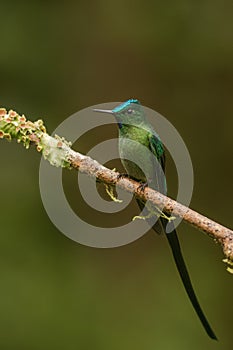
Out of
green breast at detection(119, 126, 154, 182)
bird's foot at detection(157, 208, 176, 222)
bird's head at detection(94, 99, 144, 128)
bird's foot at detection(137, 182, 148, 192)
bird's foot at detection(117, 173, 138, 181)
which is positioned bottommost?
bird's foot at detection(157, 208, 176, 222)

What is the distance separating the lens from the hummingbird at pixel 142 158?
2035 mm

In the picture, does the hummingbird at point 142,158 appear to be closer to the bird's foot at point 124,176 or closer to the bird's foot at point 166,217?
the bird's foot at point 124,176

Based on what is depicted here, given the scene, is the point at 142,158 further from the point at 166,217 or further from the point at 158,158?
the point at 166,217

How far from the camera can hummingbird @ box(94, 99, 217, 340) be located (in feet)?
6.68

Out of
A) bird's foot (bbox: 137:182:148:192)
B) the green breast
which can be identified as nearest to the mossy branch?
bird's foot (bbox: 137:182:148:192)

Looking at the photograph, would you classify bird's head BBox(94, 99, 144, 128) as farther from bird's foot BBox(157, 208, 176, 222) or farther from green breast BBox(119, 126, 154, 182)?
bird's foot BBox(157, 208, 176, 222)

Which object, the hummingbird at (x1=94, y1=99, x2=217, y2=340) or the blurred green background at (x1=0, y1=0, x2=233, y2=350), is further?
the blurred green background at (x1=0, y1=0, x2=233, y2=350)

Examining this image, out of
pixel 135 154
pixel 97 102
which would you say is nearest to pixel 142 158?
pixel 135 154

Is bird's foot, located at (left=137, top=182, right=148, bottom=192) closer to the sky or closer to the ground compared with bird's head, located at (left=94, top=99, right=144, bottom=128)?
closer to the ground

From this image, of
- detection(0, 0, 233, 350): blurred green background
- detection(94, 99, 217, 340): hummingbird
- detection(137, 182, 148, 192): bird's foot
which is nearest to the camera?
detection(137, 182, 148, 192): bird's foot

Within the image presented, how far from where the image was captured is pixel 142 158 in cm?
210

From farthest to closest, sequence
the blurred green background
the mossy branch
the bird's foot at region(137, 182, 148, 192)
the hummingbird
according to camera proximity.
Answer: the blurred green background → the hummingbird → the bird's foot at region(137, 182, 148, 192) → the mossy branch

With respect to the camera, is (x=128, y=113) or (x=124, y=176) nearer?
(x=124, y=176)

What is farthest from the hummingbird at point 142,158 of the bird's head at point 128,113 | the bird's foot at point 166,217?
the bird's foot at point 166,217
